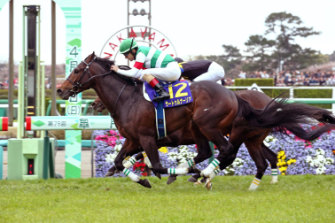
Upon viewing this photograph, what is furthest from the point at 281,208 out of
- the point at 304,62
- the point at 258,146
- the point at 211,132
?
the point at 304,62

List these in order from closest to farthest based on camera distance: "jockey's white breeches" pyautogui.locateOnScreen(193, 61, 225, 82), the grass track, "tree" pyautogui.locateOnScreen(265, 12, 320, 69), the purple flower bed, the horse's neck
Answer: the grass track
the horse's neck
"jockey's white breeches" pyautogui.locateOnScreen(193, 61, 225, 82)
the purple flower bed
"tree" pyautogui.locateOnScreen(265, 12, 320, 69)

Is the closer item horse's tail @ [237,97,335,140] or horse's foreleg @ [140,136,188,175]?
horse's foreleg @ [140,136,188,175]

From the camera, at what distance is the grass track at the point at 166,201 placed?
423cm

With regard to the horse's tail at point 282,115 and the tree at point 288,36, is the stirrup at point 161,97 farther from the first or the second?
the tree at point 288,36

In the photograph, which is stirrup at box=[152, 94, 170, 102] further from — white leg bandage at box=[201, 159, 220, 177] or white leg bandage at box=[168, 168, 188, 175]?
white leg bandage at box=[201, 159, 220, 177]

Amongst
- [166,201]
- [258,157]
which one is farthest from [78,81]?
[258,157]

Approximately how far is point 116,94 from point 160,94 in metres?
0.55

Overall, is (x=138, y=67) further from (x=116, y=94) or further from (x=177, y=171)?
(x=177, y=171)

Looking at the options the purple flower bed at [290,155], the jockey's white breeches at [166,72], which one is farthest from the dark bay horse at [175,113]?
the purple flower bed at [290,155]

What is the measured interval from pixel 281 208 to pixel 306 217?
42cm

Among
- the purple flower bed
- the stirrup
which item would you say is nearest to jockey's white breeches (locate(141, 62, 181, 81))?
the stirrup

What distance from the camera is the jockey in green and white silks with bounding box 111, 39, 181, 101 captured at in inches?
226

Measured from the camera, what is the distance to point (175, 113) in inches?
227

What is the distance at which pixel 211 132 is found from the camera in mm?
5754
